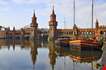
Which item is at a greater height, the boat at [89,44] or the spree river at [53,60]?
the boat at [89,44]

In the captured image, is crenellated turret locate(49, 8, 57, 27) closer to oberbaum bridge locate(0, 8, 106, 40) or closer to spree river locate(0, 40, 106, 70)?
oberbaum bridge locate(0, 8, 106, 40)

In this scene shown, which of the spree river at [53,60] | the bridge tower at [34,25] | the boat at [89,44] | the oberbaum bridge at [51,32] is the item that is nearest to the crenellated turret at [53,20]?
the oberbaum bridge at [51,32]

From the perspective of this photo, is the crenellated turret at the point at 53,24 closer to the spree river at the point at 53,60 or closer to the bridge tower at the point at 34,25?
the bridge tower at the point at 34,25

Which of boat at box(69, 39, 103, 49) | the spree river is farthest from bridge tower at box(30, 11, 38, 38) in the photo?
the spree river

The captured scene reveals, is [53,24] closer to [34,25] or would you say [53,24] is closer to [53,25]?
[53,25]

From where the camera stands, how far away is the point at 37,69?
3644 centimetres

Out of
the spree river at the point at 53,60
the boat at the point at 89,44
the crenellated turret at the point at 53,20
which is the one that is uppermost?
the crenellated turret at the point at 53,20

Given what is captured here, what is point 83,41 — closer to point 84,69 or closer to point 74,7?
point 74,7

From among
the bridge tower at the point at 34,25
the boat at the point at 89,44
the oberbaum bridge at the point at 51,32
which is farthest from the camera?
the bridge tower at the point at 34,25

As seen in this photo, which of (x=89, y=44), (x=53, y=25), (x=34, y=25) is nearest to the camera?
(x=89, y=44)

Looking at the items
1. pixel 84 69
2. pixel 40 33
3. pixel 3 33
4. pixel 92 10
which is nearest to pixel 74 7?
pixel 92 10

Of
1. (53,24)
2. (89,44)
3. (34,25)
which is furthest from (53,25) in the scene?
(89,44)

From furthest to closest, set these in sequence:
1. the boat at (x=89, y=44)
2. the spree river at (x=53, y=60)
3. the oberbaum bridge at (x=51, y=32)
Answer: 1. the oberbaum bridge at (x=51, y=32)
2. the boat at (x=89, y=44)
3. the spree river at (x=53, y=60)

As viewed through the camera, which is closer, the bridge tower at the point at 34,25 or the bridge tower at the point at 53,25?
the bridge tower at the point at 53,25
